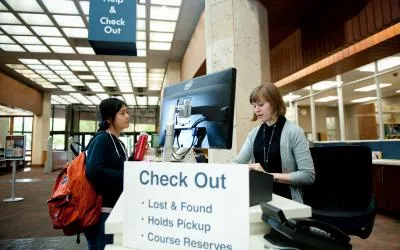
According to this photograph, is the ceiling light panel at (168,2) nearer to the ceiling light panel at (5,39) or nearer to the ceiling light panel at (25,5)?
the ceiling light panel at (25,5)

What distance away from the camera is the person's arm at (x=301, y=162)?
4.61ft

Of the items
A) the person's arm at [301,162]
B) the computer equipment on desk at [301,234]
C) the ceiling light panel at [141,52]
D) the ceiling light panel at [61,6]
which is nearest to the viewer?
the computer equipment on desk at [301,234]

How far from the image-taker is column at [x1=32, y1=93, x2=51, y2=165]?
547 inches

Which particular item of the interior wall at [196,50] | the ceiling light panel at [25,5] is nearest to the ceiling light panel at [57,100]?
the ceiling light panel at [25,5]

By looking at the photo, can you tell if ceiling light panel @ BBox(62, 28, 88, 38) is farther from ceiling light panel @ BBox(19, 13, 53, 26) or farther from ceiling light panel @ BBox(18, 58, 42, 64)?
ceiling light panel @ BBox(18, 58, 42, 64)

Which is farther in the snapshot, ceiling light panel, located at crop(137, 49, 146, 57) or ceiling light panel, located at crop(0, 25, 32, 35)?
ceiling light panel, located at crop(137, 49, 146, 57)

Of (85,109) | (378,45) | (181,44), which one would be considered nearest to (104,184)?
(378,45)

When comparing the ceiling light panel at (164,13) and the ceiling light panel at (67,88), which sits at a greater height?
the ceiling light panel at (164,13)

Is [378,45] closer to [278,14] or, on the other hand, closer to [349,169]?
[278,14]

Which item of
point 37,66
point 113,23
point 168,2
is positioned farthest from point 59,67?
point 113,23

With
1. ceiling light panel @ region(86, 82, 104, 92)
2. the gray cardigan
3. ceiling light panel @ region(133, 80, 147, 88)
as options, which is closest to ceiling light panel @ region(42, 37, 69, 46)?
ceiling light panel @ region(86, 82, 104, 92)

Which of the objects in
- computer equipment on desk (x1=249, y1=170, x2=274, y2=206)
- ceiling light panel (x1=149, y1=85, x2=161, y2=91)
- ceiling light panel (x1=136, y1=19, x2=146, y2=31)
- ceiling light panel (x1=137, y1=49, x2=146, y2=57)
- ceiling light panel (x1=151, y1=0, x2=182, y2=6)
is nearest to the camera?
computer equipment on desk (x1=249, y1=170, x2=274, y2=206)

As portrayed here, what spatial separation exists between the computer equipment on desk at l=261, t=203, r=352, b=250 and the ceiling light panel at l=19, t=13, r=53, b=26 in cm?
683

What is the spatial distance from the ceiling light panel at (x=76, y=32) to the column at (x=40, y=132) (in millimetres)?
8320
